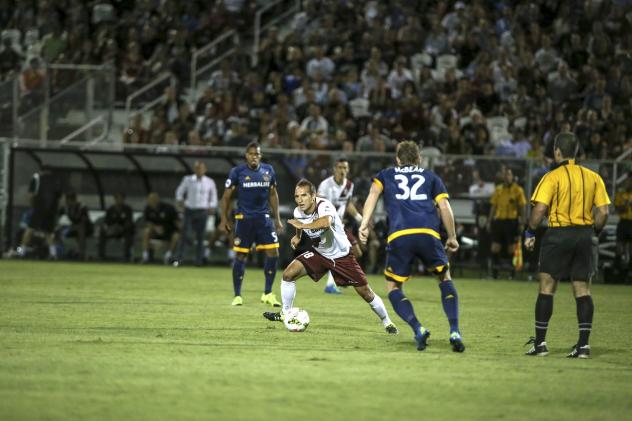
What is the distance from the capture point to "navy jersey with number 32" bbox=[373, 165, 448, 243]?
1110 centimetres

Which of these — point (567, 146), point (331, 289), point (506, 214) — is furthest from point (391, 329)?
point (506, 214)

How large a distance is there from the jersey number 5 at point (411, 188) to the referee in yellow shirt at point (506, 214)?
13946mm

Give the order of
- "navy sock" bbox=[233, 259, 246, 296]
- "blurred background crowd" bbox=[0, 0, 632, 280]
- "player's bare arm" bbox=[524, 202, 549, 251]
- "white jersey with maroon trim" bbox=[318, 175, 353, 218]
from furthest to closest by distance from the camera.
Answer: "blurred background crowd" bbox=[0, 0, 632, 280], "white jersey with maroon trim" bbox=[318, 175, 353, 218], "navy sock" bbox=[233, 259, 246, 296], "player's bare arm" bbox=[524, 202, 549, 251]

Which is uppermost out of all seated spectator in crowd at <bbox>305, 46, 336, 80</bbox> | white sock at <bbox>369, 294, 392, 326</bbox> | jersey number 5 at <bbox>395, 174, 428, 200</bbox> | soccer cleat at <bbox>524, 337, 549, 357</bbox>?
seated spectator in crowd at <bbox>305, 46, 336, 80</bbox>

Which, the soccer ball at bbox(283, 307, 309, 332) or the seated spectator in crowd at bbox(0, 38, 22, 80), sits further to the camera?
the seated spectator in crowd at bbox(0, 38, 22, 80)

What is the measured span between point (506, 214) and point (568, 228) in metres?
14.2

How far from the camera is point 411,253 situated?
11.1 meters

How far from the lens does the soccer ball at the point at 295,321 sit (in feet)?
41.4

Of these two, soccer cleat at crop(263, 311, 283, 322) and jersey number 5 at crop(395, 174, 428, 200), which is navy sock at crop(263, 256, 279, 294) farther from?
jersey number 5 at crop(395, 174, 428, 200)

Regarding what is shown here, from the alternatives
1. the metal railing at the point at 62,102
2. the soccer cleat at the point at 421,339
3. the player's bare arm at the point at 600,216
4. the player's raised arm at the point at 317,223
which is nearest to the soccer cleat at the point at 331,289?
the player's raised arm at the point at 317,223

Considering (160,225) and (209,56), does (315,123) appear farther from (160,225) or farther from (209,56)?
(209,56)

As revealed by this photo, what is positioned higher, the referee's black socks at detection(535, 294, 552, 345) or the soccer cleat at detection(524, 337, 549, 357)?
the referee's black socks at detection(535, 294, 552, 345)

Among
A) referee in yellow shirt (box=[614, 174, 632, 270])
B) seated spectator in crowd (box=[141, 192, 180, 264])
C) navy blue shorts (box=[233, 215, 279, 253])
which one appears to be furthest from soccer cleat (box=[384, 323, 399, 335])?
seated spectator in crowd (box=[141, 192, 180, 264])

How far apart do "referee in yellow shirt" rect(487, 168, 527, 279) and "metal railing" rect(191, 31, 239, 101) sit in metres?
10.7
